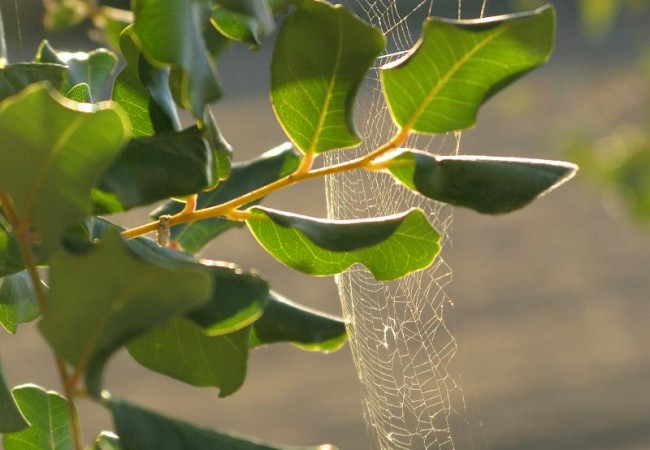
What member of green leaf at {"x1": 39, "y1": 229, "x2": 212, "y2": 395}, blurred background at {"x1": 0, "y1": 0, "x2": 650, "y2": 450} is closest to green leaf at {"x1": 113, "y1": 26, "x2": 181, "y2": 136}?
green leaf at {"x1": 39, "y1": 229, "x2": 212, "y2": 395}

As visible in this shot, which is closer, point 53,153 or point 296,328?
point 53,153

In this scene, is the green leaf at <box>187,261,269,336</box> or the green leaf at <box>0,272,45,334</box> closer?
the green leaf at <box>187,261,269,336</box>

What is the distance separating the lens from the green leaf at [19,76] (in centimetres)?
30

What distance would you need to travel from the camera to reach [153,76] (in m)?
0.33

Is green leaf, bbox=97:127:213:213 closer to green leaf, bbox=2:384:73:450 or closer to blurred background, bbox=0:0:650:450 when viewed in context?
green leaf, bbox=2:384:73:450

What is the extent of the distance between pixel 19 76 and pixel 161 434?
0.10m

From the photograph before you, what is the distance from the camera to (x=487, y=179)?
30 centimetres

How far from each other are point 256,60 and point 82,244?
5.19 meters

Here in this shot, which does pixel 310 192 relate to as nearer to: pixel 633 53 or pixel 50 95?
pixel 633 53

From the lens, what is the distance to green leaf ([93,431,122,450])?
31 centimetres

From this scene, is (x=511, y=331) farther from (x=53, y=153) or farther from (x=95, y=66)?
(x=53, y=153)

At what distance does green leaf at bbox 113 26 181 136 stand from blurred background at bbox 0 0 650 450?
3.00 metres

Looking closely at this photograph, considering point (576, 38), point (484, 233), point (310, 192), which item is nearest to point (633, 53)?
point (576, 38)

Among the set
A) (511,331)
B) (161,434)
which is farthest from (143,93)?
(511,331)
